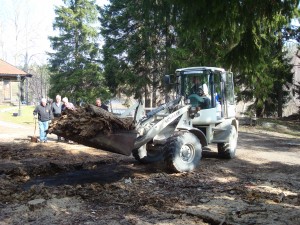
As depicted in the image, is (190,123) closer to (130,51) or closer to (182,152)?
(182,152)

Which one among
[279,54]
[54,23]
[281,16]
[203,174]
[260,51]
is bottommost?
[203,174]

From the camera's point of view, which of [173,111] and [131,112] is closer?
[131,112]

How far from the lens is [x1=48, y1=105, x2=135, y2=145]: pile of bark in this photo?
25.4ft

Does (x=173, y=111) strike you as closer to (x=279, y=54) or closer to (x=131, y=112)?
(x=131, y=112)

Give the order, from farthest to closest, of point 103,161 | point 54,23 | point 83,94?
point 54,23
point 83,94
point 103,161

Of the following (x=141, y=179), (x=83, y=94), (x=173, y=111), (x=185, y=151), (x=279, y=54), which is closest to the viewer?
(x=141, y=179)

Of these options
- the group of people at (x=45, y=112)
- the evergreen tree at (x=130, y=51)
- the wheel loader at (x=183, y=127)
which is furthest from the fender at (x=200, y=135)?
the evergreen tree at (x=130, y=51)

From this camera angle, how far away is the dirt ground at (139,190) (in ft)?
19.8

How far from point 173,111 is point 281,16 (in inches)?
154

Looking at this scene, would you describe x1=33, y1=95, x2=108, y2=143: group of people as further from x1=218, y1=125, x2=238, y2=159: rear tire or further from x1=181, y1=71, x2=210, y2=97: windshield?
x1=218, y1=125, x2=238, y2=159: rear tire

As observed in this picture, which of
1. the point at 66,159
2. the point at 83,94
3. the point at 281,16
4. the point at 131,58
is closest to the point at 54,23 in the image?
the point at 83,94

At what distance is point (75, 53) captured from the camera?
120 feet

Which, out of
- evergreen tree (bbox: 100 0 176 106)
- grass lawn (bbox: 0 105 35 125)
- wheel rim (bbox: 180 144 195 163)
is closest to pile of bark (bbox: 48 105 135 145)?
wheel rim (bbox: 180 144 195 163)

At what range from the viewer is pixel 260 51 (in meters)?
7.77
